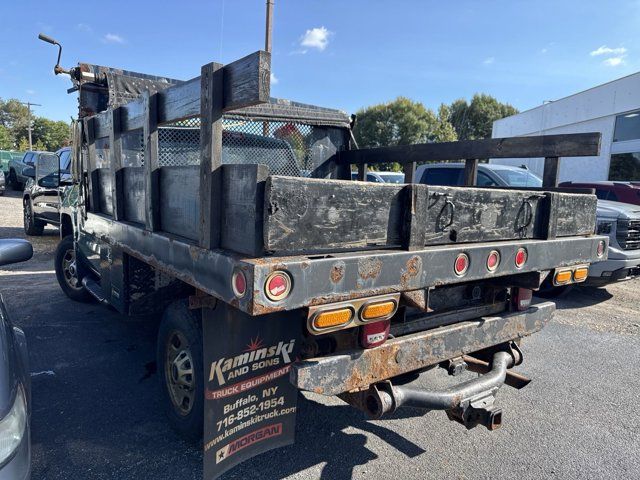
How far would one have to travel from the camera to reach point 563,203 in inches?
115

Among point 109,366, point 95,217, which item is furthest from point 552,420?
point 95,217

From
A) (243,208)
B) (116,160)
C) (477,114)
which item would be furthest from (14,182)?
(477,114)

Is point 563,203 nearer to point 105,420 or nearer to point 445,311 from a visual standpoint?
point 445,311

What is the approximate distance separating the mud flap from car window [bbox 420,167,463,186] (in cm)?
589

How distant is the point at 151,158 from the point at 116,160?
0.71 meters

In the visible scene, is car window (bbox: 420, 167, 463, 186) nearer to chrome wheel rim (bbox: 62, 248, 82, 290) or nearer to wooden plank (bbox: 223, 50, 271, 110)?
chrome wheel rim (bbox: 62, 248, 82, 290)

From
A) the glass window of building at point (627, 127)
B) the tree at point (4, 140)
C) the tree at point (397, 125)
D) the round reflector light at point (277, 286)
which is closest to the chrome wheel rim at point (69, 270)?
the round reflector light at point (277, 286)

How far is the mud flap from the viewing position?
2.29 metres

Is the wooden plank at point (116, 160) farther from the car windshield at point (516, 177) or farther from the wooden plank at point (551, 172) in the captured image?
the car windshield at point (516, 177)

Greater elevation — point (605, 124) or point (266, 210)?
point (605, 124)

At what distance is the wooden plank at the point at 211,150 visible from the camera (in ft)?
6.59

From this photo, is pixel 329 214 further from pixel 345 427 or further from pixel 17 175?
pixel 17 175

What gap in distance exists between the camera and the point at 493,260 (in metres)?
2.52

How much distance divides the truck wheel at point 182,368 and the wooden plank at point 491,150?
98.1 inches
